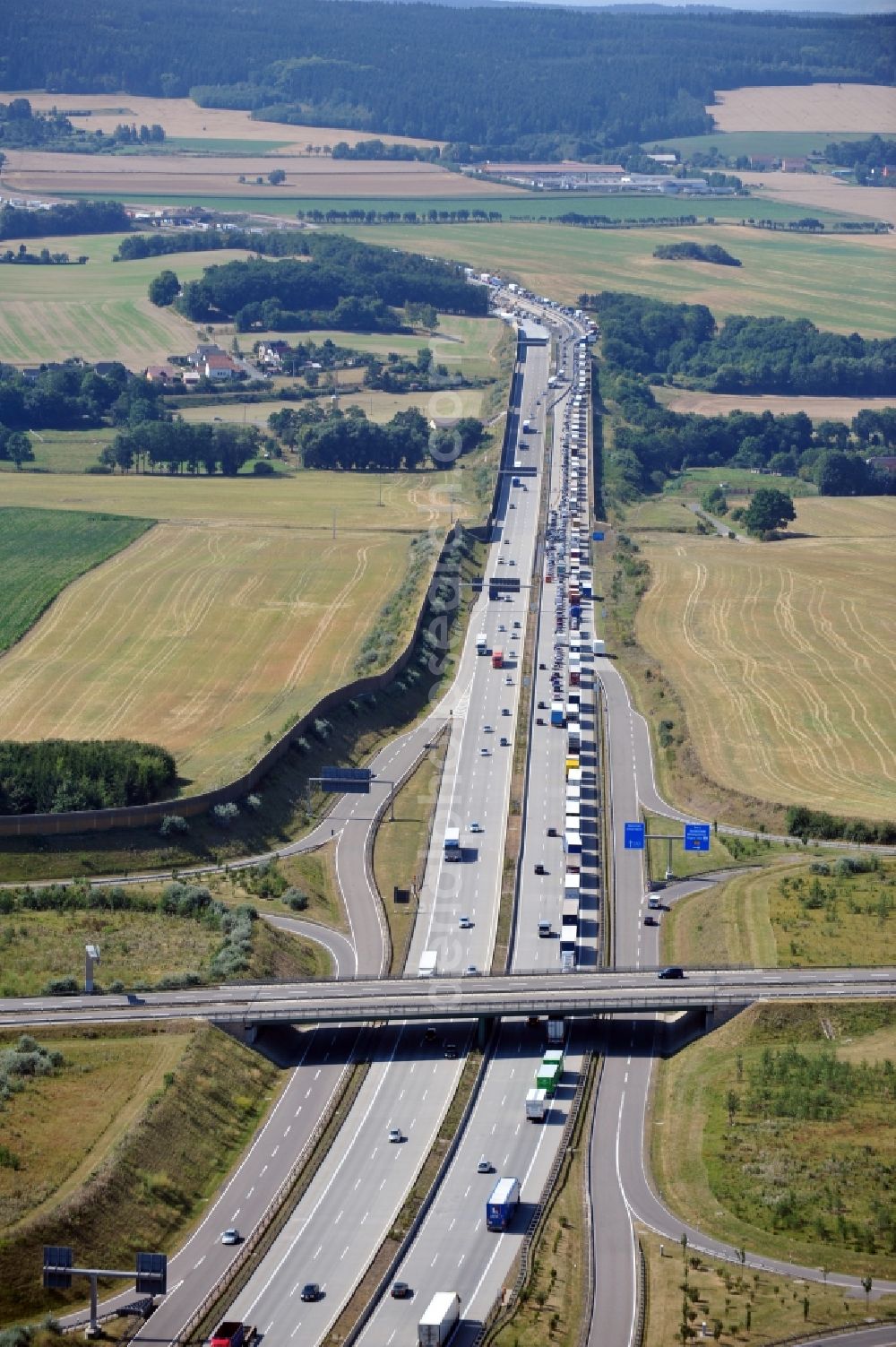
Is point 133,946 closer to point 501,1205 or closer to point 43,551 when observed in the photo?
point 501,1205

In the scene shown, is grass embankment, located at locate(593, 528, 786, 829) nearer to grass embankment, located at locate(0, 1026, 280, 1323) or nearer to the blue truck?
grass embankment, located at locate(0, 1026, 280, 1323)

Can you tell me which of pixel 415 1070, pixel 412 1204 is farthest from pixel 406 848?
pixel 412 1204

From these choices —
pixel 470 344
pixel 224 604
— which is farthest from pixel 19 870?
pixel 470 344

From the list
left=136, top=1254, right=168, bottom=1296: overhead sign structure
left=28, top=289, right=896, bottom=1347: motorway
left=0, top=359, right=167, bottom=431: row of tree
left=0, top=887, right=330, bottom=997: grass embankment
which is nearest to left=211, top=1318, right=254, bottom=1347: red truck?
left=28, top=289, right=896, bottom=1347: motorway

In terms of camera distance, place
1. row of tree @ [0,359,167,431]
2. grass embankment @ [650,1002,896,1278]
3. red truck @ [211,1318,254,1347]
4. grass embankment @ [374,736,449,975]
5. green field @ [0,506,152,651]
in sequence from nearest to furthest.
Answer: red truck @ [211,1318,254,1347]
grass embankment @ [650,1002,896,1278]
grass embankment @ [374,736,449,975]
green field @ [0,506,152,651]
row of tree @ [0,359,167,431]

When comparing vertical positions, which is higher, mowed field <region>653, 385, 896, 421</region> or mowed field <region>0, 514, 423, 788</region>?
mowed field <region>0, 514, 423, 788</region>

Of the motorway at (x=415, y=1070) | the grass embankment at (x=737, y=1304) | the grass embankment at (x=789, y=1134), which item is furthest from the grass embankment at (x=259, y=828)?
the grass embankment at (x=737, y=1304)

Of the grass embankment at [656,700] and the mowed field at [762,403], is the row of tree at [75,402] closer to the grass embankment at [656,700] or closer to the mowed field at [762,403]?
the grass embankment at [656,700]

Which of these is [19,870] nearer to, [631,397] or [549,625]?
[549,625]
